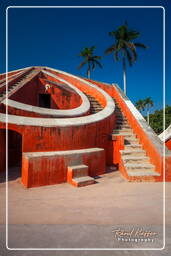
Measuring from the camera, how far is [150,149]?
4.96m

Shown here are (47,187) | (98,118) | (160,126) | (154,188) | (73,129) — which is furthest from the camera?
(160,126)

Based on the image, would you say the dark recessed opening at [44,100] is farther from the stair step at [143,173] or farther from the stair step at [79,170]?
the stair step at [143,173]

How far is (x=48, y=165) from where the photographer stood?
412cm

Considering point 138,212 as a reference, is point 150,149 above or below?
above

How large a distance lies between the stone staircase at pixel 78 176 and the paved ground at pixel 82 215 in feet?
0.51

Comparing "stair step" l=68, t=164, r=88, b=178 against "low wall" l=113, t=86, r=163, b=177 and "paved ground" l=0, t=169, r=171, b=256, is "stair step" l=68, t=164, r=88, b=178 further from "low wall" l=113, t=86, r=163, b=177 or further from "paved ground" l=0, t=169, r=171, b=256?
"low wall" l=113, t=86, r=163, b=177

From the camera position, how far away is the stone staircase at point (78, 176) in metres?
4.11

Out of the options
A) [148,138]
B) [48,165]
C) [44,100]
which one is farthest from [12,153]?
[44,100]

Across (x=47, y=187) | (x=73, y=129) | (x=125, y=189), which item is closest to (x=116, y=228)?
(x=125, y=189)

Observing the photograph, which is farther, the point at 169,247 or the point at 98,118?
the point at 98,118

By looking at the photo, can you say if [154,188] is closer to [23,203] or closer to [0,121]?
[23,203]

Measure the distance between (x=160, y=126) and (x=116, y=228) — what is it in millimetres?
A: 29842

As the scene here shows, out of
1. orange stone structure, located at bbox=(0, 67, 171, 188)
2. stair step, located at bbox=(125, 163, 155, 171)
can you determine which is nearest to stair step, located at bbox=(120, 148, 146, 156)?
orange stone structure, located at bbox=(0, 67, 171, 188)

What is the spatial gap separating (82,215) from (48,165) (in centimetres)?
183
